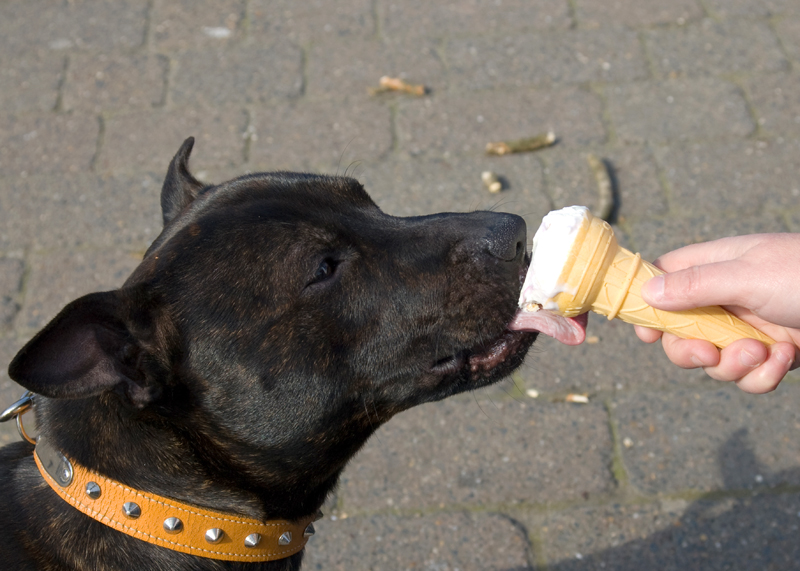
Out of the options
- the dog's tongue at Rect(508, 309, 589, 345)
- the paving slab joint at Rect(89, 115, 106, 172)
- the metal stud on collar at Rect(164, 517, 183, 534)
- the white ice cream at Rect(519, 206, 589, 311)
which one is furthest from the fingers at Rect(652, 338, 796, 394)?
the paving slab joint at Rect(89, 115, 106, 172)

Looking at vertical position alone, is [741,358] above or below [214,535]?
below

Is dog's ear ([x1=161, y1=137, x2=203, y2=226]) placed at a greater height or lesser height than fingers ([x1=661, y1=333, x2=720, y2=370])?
greater

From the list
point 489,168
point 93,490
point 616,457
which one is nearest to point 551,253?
point 93,490

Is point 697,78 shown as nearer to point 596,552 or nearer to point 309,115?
point 309,115

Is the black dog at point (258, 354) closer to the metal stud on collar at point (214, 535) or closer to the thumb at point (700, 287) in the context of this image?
the metal stud on collar at point (214, 535)

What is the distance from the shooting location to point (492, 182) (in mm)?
5047

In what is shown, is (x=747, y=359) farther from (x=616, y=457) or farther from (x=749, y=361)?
(x=616, y=457)

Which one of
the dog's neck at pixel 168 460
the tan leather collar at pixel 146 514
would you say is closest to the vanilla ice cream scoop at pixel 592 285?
the dog's neck at pixel 168 460

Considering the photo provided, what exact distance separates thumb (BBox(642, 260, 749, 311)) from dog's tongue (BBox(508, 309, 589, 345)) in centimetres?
34

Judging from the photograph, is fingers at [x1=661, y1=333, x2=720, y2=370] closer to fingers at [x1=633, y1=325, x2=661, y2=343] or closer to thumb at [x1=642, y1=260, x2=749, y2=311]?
fingers at [x1=633, y1=325, x2=661, y2=343]

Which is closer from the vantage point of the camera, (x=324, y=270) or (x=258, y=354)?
(x=258, y=354)

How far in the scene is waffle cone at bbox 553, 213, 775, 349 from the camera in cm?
243

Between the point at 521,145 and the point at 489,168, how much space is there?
1.00 ft

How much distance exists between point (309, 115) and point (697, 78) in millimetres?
2955
